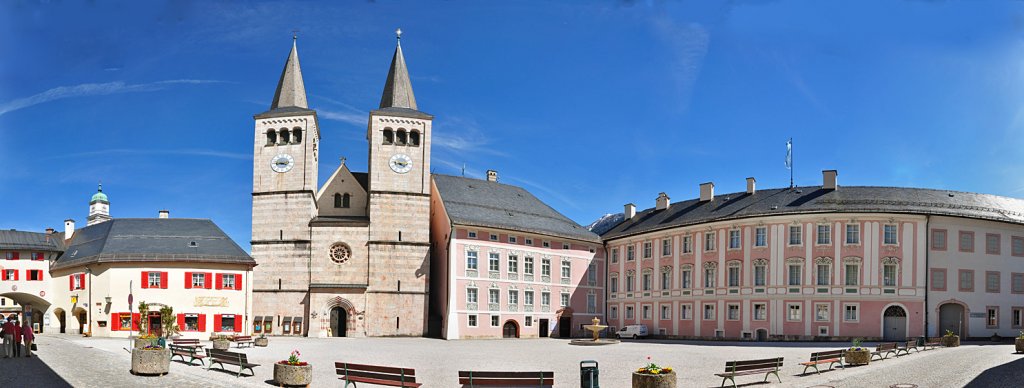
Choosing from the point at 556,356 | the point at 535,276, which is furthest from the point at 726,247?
the point at 556,356

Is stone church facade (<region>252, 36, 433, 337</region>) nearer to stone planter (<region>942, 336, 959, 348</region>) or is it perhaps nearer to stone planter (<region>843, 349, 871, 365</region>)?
stone planter (<region>942, 336, 959, 348</region>)

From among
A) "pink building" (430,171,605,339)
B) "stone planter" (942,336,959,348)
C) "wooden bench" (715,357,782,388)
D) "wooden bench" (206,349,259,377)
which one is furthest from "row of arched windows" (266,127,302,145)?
"wooden bench" (715,357,782,388)

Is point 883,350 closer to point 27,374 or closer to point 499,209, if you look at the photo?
point 27,374

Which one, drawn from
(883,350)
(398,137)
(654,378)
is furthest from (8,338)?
(398,137)

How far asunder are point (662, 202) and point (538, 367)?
124 ft

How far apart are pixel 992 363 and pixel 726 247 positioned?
2744cm

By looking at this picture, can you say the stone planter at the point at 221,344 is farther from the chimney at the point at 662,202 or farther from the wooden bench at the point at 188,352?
the chimney at the point at 662,202

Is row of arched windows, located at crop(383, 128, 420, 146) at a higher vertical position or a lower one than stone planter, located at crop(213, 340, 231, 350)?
higher

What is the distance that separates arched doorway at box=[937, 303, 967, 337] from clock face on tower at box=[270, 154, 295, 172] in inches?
1705

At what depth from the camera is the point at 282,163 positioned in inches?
2522

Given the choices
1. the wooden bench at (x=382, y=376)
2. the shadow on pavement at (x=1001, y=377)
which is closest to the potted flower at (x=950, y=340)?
the shadow on pavement at (x=1001, y=377)

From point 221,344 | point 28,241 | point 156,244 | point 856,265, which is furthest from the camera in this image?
point 28,241

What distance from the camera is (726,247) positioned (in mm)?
55594

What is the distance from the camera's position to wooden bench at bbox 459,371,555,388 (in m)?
21.0
